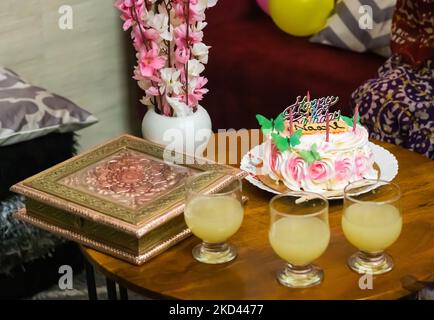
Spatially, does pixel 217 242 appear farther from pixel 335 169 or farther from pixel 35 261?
pixel 35 261

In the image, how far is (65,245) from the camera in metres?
2.55

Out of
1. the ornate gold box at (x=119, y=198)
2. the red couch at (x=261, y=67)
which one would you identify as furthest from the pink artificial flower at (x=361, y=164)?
the red couch at (x=261, y=67)

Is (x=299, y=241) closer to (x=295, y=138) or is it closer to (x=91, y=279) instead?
(x=295, y=138)

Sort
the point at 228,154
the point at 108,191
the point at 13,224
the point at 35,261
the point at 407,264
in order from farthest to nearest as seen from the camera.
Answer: the point at 35,261, the point at 13,224, the point at 228,154, the point at 108,191, the point at 407,264

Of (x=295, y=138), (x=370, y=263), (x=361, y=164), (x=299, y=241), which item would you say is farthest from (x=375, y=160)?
(x=299, y=241)

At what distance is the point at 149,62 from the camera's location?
1863 mm

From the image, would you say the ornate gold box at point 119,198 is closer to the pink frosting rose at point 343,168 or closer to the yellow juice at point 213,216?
the yellow juice at point 213,216

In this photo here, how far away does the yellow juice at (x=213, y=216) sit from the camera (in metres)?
1.58

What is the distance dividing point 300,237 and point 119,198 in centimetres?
39

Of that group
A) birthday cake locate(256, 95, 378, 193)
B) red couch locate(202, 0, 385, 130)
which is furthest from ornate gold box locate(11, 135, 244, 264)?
red couch locate(202, 0, 385, 130)

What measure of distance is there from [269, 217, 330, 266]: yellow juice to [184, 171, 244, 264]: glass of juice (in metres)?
0.11

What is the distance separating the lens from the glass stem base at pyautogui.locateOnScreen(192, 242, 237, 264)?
1617mm

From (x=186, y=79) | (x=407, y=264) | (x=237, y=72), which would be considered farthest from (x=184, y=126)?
(x=237, y=72)

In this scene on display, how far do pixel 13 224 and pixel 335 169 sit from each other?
0.96 m
